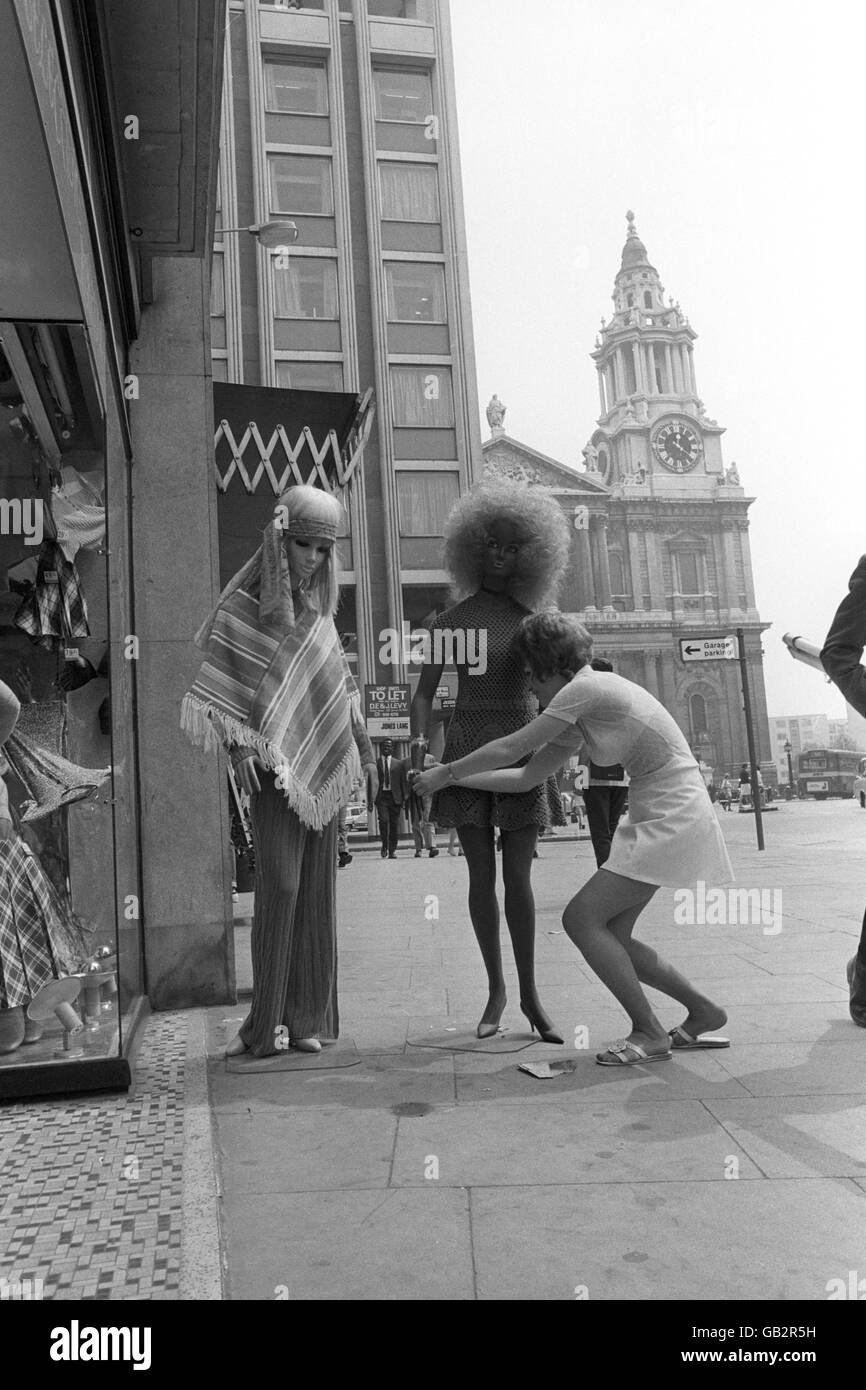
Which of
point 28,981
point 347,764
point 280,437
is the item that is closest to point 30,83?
point 347,764

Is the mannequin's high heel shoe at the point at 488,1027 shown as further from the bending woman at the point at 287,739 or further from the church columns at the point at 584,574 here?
the church columns at the point at 584,574

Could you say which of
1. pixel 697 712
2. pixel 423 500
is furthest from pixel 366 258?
pixel 697 712

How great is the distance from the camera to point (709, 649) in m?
15.3

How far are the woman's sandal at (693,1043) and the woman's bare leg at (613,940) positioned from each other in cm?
17

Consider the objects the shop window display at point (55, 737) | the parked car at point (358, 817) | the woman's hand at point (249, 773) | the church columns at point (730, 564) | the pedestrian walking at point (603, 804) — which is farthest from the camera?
the church columns at point (730, 564)

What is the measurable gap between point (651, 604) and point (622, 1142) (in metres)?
86.6

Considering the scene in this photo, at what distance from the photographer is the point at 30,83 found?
214 cm

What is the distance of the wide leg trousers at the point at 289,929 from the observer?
12.4ft

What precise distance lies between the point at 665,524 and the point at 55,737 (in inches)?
3495

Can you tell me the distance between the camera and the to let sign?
3062 cm

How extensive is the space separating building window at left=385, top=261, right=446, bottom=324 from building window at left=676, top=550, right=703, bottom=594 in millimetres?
52564

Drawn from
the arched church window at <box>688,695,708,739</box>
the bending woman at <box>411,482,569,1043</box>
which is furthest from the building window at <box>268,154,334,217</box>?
the arched church window at <box>688,695,708,739</box>

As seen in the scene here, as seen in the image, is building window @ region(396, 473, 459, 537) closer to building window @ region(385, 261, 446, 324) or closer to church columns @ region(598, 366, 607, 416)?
building window @ region(385, 261, 446, 324)

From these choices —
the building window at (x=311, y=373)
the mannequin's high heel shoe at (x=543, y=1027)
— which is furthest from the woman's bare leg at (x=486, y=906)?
the building window at (x=311, y=373)
